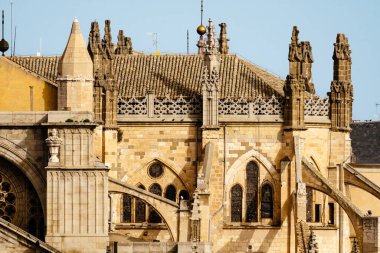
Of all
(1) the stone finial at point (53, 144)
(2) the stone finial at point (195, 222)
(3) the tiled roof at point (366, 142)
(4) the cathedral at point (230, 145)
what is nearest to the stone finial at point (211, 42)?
(4) the cathedral at point (230, 145)

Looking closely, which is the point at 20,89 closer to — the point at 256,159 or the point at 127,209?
the point at 127,209

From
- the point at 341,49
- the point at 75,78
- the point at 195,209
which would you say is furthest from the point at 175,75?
the point at 75,78

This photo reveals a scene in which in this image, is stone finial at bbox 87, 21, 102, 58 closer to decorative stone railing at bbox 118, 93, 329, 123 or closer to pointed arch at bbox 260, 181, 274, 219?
decorative stone railing at bbox 118, 93, 329, 123

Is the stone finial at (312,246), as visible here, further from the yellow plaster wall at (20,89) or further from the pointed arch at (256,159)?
the yellow plaster wall at (20,89)

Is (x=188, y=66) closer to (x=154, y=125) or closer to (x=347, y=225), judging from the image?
(x=154, y=125)

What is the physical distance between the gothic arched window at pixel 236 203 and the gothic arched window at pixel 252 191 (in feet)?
1.13

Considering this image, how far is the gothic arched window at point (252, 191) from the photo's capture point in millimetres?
88125

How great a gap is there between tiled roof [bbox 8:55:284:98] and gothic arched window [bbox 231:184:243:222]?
4.53m

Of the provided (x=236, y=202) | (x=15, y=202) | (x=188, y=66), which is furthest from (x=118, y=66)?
(x=15, y=202)

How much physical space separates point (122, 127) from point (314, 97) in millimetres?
9668

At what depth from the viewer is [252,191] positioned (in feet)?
290

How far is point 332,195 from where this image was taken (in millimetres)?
86125

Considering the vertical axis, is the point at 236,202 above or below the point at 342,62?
below

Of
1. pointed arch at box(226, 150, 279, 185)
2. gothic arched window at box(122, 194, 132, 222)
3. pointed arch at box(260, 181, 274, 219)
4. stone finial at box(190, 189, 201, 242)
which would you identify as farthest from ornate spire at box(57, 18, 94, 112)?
pointed arch at box(260, 181, 274, 219)
